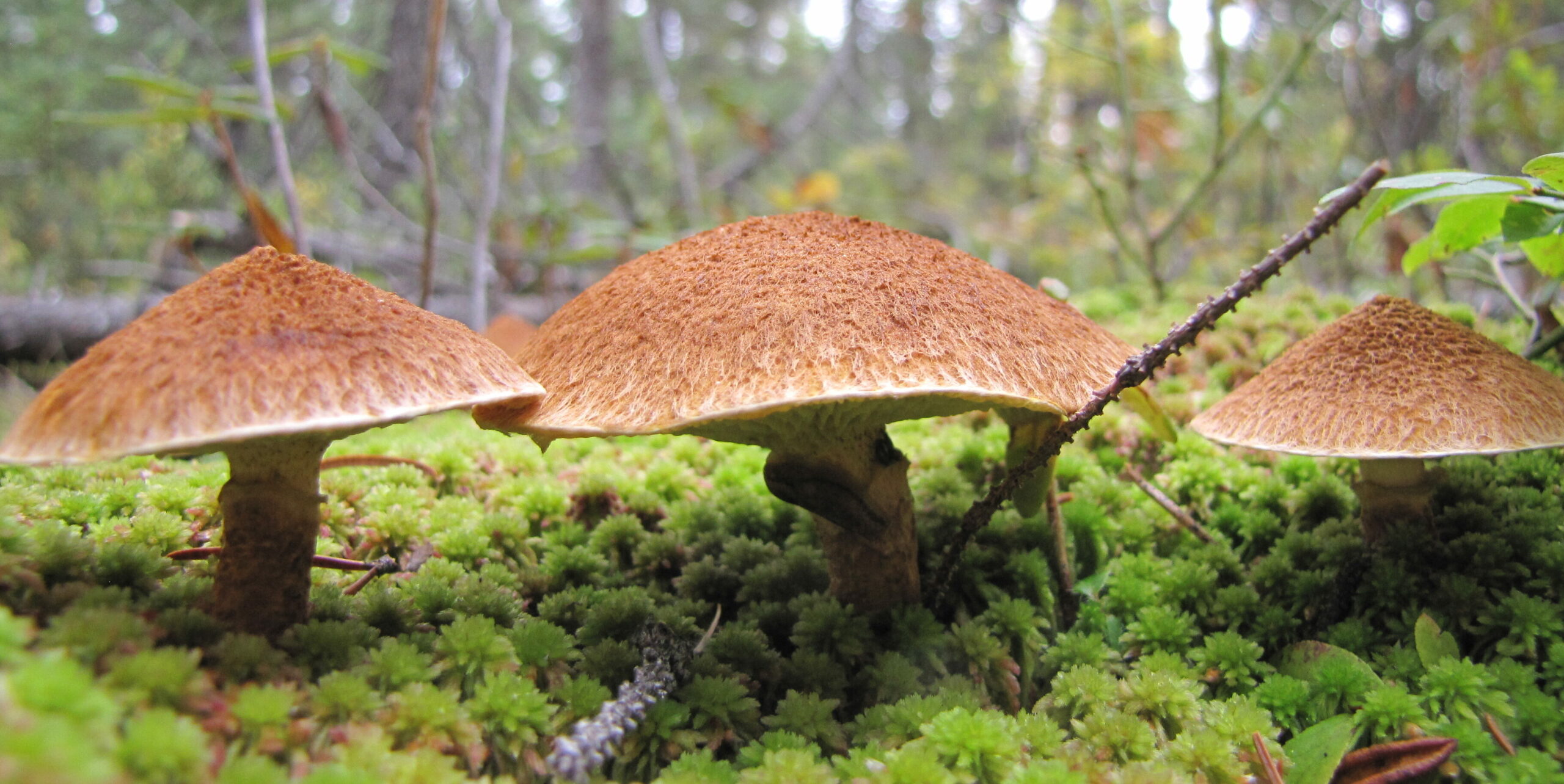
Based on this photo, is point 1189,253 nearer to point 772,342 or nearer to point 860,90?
point 772,342

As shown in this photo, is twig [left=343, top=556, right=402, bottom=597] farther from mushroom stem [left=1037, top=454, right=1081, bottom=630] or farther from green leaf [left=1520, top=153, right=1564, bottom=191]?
green leaf [left=1520, top=153, right=1564, bottom=191]

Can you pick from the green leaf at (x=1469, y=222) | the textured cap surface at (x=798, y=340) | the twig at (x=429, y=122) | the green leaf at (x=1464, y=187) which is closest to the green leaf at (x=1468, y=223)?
the green leaf at (x=1469, y=222)

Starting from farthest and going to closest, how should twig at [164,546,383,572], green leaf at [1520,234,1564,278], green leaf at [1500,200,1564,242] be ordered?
green leaf at [1520,234,1564,278], twig at [164,546,383,572], green leaf at [1500,200,1564,242]

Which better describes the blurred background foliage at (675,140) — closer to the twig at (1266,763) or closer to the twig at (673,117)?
the twig at (673,117)

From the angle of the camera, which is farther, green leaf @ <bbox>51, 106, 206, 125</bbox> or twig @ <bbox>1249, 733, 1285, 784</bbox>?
green leaf @ <bbox>51, 106, 206, 125</bbox>

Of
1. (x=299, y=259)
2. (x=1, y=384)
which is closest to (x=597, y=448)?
(x=299, y=259)

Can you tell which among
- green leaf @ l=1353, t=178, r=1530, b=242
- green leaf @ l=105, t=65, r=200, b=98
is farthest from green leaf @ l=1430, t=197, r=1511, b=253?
green leaf @ l=105, t=65, r=200, b=98

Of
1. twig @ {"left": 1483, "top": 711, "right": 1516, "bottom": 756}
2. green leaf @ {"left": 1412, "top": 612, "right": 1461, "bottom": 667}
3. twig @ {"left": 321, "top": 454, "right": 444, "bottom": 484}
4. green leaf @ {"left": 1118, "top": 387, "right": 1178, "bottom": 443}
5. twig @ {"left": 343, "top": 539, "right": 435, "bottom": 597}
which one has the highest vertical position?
green leaf @ {"left": 1118, "top": 387, "right": 1178, "bottom": 443}
